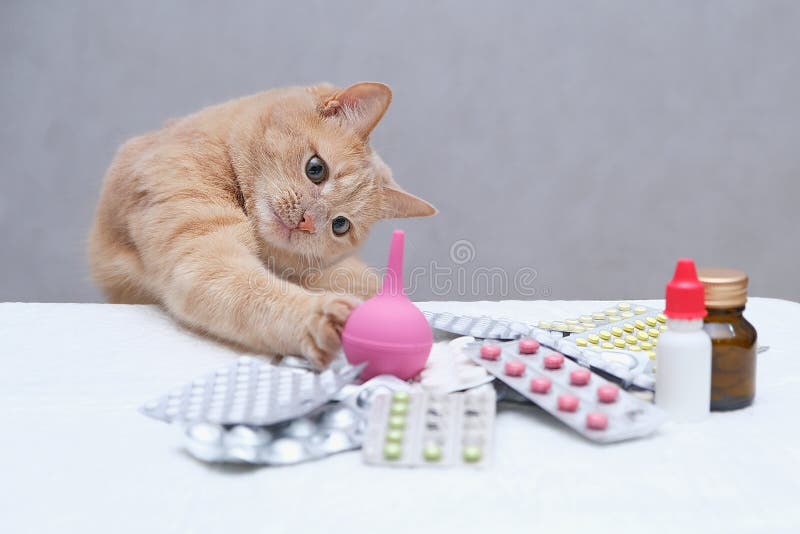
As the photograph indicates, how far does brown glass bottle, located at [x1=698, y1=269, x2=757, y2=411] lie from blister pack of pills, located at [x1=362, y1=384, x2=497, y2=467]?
26cm

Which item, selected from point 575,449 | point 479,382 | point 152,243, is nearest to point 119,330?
point 152,243

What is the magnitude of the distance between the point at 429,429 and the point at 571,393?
170mm

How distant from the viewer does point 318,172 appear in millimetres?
1426

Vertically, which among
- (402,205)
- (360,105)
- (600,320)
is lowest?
(600,320)

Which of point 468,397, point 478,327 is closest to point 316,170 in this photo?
point 478,327

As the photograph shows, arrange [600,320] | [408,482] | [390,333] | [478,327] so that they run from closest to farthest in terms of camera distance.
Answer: [408,482], [390,333], [478,327], [600,320]

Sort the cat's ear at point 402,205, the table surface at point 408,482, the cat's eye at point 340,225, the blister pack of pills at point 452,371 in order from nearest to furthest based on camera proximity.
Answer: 1. the table surface at point 408,482
2. the blister pack of pills at point 452,371
3. the cat's eye at point 340,225
4. the cat's ear at point 402,205

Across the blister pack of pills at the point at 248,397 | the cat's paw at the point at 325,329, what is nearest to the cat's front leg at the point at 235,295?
the cat's paw at the point at 325,329

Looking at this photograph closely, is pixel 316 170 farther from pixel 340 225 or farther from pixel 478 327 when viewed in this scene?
pixel 478 327

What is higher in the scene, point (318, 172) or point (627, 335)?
point (318, 172)

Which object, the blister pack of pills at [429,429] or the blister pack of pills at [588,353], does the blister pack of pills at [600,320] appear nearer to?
the blister pack of pills at [588,353]

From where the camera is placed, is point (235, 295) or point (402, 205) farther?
point (402, 205)

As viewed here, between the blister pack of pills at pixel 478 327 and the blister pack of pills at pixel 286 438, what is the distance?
1.04ft

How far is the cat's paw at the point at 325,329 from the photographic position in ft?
3.19
